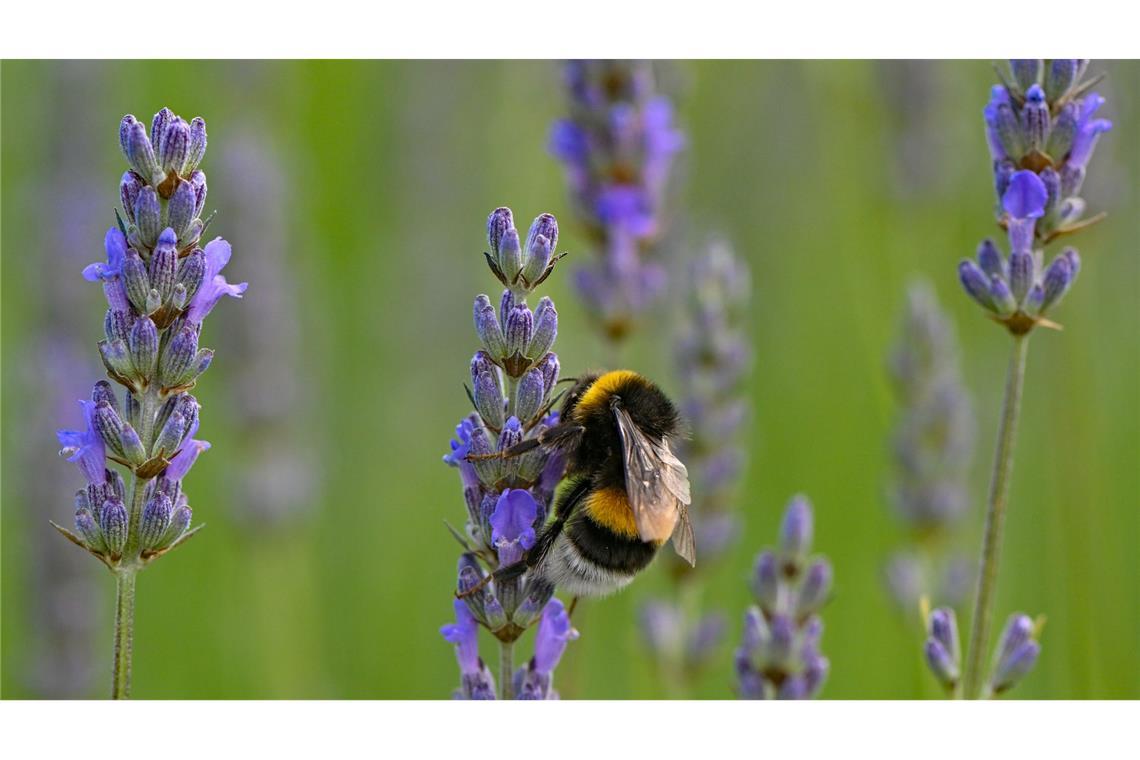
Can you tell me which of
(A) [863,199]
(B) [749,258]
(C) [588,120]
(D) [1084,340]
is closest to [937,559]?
(D) [1084,340]

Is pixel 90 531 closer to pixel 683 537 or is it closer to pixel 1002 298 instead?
pixel 683 537

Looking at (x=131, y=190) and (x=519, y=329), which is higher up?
(x=131, y=190)

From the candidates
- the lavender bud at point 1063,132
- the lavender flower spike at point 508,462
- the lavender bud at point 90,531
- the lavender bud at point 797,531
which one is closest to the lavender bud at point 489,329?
the lavender flower spike at point 508,462

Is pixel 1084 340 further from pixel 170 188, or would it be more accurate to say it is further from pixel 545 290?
pixel 170 188

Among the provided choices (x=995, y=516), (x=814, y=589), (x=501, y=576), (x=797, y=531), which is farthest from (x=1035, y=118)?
(x=501, y=576)

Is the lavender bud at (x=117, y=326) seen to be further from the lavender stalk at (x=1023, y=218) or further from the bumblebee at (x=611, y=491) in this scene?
the lavender stalk at (x=1023, y=218)

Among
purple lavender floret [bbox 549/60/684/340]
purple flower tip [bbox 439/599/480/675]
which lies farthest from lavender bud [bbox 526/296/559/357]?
purple lavender floret [bbox 549/60/684/340]
